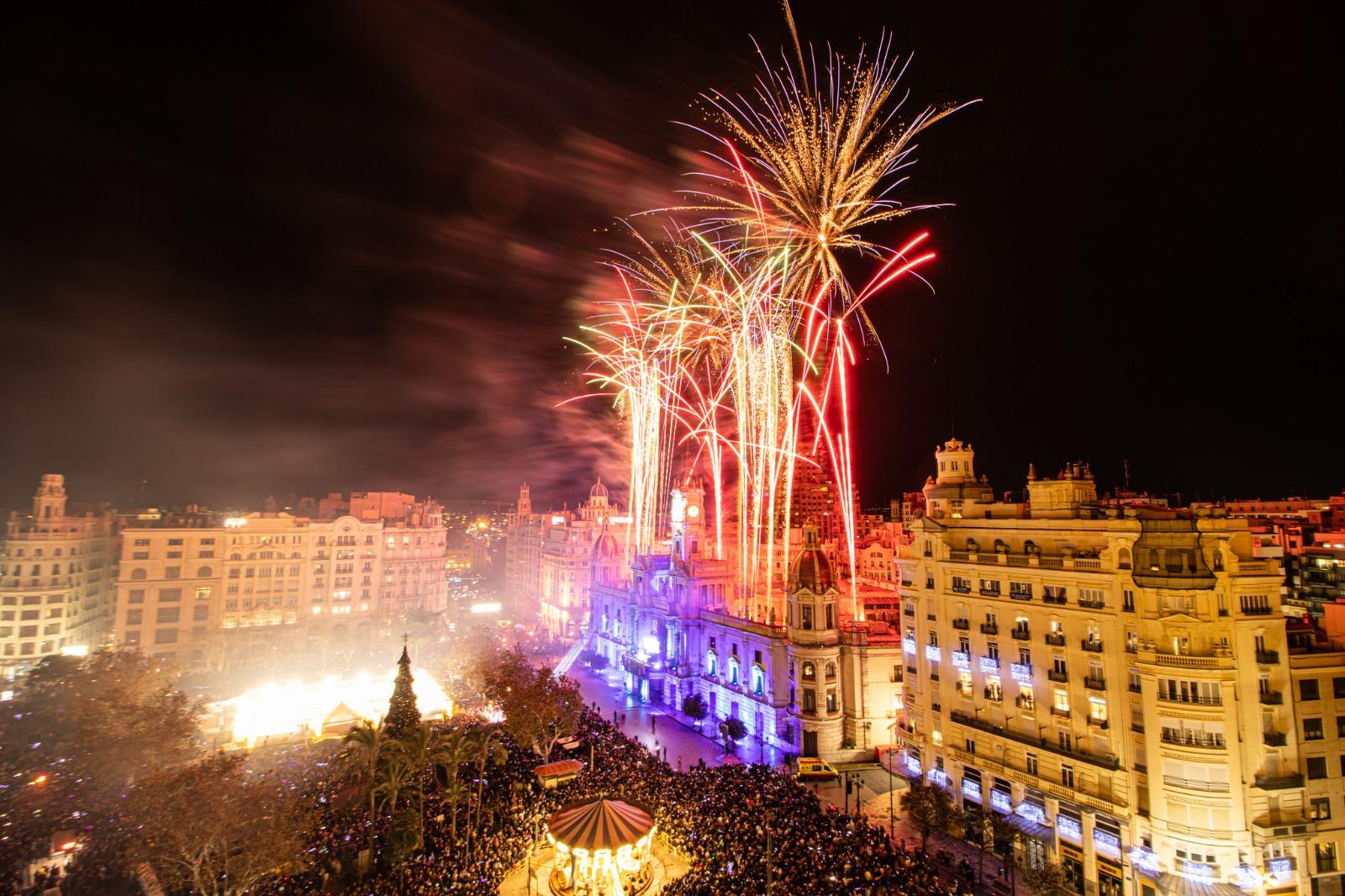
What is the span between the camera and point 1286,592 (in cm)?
6331

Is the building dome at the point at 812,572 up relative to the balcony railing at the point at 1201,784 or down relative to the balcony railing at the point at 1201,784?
up

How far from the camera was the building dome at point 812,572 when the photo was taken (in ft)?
143

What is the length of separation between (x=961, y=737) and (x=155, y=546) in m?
79.5

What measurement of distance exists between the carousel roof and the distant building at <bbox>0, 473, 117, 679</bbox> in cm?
6051

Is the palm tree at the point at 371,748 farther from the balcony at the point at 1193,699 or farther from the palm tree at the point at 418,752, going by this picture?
the balcony at the point at 1193,699

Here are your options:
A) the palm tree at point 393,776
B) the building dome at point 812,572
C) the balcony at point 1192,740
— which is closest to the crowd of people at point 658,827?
the palm tree at point 393,776

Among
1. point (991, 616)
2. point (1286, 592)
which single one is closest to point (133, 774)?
point (991, 616)

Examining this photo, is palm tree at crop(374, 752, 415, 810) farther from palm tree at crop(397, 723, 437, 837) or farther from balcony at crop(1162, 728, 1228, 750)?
balcony at crop(1162, 728, 1228, 750)

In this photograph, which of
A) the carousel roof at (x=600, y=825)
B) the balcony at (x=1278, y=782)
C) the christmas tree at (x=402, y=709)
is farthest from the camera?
the christmas tree at (x=402, y=709)

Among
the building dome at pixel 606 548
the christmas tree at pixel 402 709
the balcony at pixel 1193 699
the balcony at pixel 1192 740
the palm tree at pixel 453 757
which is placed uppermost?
the building dome at pixel 606 548

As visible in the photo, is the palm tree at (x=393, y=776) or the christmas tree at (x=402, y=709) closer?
the palm tree at (x=393, y=776)

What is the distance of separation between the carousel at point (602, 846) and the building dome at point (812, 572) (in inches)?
878

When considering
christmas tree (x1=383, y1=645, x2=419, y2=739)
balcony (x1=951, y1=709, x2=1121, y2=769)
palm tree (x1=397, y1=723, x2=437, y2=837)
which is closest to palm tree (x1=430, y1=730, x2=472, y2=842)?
palm tree (x1=397, y1=723, x2=437, y2=837)

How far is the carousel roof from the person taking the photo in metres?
22.6
